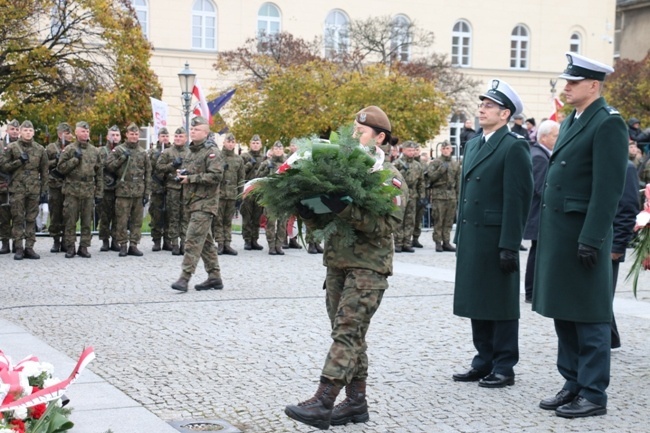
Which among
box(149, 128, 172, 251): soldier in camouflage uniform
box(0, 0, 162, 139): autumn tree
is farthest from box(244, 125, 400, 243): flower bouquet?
box(0, 0, 162, 139): autumn tree

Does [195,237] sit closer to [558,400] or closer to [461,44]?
Result: [558,400]

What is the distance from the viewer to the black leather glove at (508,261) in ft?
24.1

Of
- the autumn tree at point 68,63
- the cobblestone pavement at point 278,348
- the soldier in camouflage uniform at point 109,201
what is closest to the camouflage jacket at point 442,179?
the cobblestone pavement at point 278,348

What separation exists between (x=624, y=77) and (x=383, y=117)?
3952cm

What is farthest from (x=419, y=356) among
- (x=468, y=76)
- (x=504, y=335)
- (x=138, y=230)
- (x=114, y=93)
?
(x=468, y=76)

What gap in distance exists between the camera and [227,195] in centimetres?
1789

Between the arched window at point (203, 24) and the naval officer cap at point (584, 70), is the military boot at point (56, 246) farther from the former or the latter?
the arched window at point (203, 24)

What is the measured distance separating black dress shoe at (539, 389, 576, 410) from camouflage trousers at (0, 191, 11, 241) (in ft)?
38.4

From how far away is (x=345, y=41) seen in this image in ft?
150

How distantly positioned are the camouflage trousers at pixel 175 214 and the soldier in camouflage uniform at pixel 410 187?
3.76m

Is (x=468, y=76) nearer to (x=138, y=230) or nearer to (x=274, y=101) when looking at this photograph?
(x=274, y=101)

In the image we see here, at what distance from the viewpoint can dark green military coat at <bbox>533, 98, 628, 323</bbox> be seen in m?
6.68

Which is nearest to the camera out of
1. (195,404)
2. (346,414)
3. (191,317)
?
(346,414)

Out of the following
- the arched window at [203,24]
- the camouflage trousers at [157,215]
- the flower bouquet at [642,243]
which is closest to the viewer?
the flower bouquet at [642,243]
